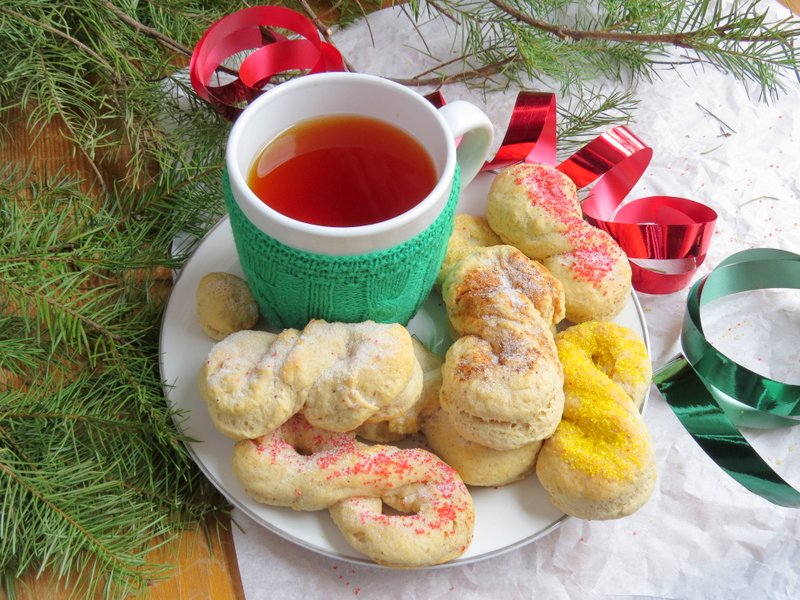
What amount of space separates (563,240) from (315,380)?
372 millimetres

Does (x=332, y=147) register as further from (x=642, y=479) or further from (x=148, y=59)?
(x=642, y=479)

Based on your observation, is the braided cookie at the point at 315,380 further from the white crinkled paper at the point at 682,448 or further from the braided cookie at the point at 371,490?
the white crinkled paper at the point at 682,448

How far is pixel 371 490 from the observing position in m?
0.87

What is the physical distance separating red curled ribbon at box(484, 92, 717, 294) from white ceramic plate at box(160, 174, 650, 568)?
154 millimetres

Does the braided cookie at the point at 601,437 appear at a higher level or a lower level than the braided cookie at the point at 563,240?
lower

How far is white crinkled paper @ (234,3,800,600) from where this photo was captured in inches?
37.2

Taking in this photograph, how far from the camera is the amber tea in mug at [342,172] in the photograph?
895 mm

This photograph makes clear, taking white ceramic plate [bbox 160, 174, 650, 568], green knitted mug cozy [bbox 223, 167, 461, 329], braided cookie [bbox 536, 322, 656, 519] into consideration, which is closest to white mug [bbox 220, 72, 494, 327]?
green knitted mug cozy [bbox 223, 167, 461, 329]

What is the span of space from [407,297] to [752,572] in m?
0.56

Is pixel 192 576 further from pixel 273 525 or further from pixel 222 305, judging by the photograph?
pixel 222 305

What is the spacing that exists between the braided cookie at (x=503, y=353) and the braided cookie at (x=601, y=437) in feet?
0.13

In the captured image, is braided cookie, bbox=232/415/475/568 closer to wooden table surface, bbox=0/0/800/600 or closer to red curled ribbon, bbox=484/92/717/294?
wooden table surface, bbox=0/0/800/600

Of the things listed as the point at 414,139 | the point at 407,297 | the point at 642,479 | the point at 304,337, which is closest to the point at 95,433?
the point at 304,337

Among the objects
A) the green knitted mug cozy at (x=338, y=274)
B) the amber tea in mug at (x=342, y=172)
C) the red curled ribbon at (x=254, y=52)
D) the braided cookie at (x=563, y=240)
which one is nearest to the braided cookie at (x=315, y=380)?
the green knitted mug cozy at (x=338, y=274)
